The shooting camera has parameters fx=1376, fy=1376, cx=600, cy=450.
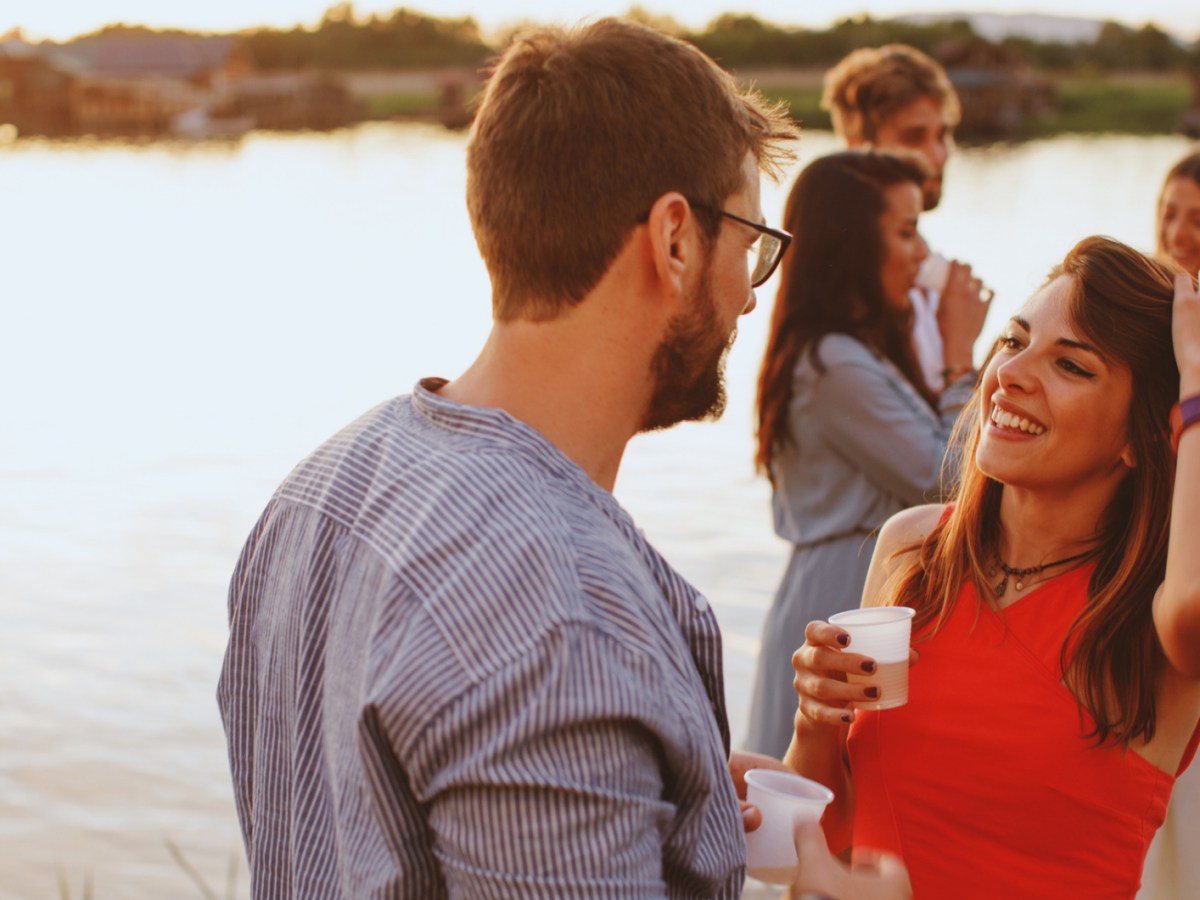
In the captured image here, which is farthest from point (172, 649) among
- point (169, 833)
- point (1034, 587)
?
point (1034, 587)

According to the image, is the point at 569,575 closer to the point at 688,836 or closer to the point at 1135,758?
the point at 688,836

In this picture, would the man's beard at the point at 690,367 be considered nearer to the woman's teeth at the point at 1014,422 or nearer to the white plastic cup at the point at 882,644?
the white plastic cup at the point at 882,644

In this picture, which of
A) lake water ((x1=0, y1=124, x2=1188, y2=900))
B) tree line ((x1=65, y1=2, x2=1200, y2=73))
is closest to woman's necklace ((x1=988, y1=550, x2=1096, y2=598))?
lake water ((x1=0, y1=124, x2=1188, y2=900))

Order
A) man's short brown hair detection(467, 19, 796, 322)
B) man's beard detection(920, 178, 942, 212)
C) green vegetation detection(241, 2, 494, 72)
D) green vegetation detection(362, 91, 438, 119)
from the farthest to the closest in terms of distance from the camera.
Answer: green vegetation detection(362, 91, 438, 119)
green vegetation detection(241, 2, 494, 72)
man's beard detection(920, 178, 942, 212)
man's short brown hair detection(467, 19, 796, 322)

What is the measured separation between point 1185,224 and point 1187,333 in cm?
238

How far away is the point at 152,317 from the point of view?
75.9ft

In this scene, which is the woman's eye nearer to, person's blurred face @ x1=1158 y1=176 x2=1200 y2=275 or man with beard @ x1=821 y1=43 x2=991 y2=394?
man with beard @ x1=821 y1=43 x2=991 y2=394

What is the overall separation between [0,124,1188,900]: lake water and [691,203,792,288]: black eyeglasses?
0.94 meters

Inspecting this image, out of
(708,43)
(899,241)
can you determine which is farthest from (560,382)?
(708,43)

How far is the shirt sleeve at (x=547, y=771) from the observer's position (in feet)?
3.69

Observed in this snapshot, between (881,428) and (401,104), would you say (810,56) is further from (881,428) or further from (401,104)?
(881,428)

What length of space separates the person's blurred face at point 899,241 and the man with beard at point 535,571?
188 centimetres

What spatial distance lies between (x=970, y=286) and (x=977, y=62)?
136ft

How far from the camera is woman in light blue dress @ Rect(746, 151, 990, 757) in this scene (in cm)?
322
